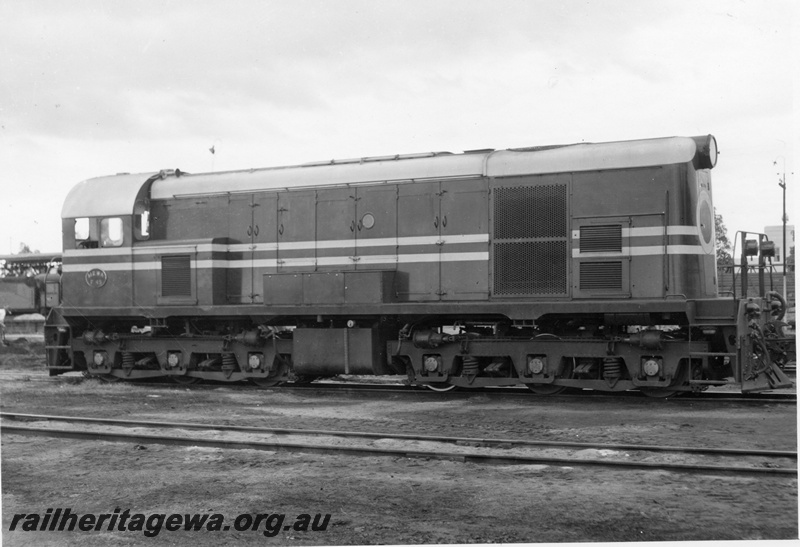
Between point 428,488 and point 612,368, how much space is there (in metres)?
5.57

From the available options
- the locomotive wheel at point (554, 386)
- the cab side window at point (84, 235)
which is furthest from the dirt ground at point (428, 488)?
the cab side window at point (84, 235)

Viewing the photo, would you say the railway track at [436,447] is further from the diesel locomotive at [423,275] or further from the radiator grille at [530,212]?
the radiator grille at [530,212]

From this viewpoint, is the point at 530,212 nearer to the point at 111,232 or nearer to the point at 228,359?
the point at 228,359

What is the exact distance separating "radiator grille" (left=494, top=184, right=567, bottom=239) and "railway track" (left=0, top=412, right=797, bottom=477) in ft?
14.1

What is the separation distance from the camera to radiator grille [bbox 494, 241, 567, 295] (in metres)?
11.7

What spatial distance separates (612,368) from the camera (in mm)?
11438

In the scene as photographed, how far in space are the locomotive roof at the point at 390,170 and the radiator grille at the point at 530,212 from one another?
28cm

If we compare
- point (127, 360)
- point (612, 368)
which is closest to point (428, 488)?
point (612, 368)

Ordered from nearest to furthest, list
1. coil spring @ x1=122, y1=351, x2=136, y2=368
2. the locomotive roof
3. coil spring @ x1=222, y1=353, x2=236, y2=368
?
the locomotive roof → coil spring @ x1=222, y1=353, x2=236, y2=368 → coil spring @ x1=122, y1=351, x2=136, y2=368

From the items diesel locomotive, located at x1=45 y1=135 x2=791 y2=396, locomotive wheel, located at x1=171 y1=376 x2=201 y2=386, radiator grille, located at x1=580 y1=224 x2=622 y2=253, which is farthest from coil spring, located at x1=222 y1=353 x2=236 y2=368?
radiator grille, located at x1=580 y1=224 x2=622 y2=253

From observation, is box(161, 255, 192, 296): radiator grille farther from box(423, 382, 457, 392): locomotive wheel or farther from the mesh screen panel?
the mesh screen panel

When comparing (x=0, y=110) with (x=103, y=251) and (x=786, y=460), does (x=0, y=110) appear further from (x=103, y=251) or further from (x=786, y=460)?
(x=786, y=460)

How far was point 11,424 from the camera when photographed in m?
10.2

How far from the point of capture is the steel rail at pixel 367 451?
6930mm
